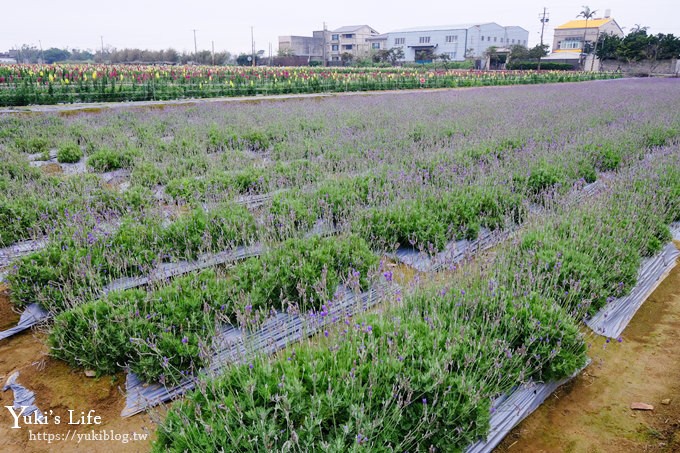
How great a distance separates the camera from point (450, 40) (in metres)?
70.8

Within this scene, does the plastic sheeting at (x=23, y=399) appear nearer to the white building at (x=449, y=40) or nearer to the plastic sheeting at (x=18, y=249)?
the plastic sheeting at (x=18, y=249)

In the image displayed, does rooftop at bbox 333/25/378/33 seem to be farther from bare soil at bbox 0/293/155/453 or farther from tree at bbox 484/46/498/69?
bare soil at bbox 0/293/155/453

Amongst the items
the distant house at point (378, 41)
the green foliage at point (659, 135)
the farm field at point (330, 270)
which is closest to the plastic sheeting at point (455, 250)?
the farm field at point (330, 270)

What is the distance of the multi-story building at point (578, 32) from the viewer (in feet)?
237

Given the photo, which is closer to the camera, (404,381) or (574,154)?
(404,381)

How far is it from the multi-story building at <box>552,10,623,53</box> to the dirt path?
82.0 m

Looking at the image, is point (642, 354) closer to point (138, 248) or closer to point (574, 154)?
point (138, 248)

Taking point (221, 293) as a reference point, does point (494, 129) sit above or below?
above

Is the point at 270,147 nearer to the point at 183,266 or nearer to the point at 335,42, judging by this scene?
the point at 183,266

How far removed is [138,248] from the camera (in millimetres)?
3822

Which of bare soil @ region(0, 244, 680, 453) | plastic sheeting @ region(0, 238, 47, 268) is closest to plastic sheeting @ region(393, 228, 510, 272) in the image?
bare soil @ region(0, 244, 680, 453)

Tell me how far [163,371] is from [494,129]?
27.5 feet

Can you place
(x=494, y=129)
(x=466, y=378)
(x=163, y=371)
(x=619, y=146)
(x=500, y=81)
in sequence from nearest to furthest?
(x=466, y=378) < (x=163, y=371) < (x=619, y=146) < (x=494, y=129) < (x=500, y=81)

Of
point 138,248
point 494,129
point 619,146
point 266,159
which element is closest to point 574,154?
point 619,146
